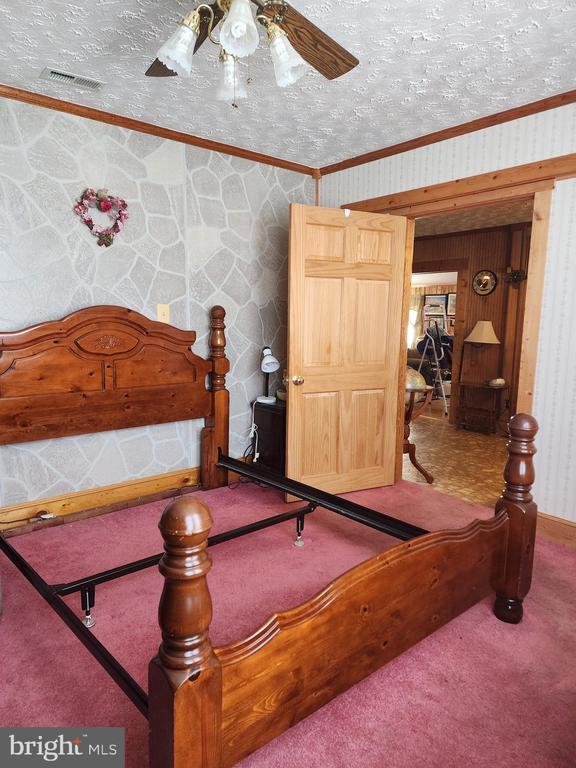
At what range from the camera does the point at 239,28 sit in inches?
61.4

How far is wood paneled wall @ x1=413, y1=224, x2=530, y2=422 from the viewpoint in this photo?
6.02 meters

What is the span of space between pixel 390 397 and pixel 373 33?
2.40 meters

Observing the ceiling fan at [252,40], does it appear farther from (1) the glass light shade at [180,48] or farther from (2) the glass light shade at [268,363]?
(2) the glass light shade at [268,363]

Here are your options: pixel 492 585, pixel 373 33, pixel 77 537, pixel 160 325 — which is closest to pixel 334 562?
pixel 492 585

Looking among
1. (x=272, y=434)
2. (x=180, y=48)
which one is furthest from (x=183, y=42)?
(x=272, y=434)

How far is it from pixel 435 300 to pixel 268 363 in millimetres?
8074

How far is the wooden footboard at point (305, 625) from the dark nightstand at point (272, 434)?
1914 mm

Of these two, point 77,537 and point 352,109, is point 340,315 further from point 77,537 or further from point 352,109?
point 77,537

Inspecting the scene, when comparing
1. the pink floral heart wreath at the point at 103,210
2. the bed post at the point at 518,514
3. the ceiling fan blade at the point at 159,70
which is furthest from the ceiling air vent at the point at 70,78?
the bed post at the point at 518,514

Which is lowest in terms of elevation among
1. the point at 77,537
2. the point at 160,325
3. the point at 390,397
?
the point at 77,537

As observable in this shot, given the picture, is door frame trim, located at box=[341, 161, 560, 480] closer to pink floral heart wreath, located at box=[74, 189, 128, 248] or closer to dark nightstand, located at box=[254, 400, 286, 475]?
dark nightstand, located at box=[254, 400, 286, 475]

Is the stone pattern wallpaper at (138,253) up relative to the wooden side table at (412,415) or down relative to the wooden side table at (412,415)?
up

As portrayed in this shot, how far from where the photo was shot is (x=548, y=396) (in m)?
3.10

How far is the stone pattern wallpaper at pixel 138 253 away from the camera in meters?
3.00
